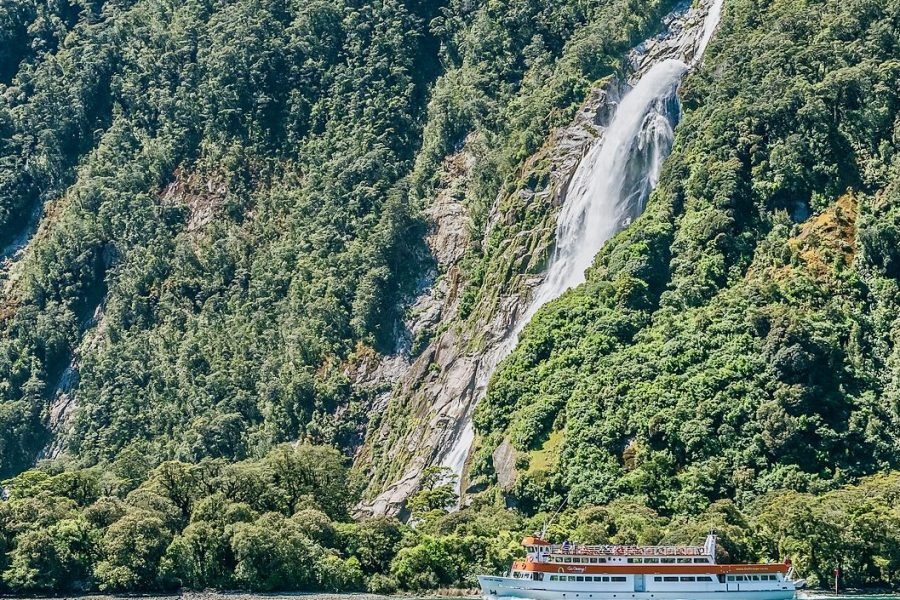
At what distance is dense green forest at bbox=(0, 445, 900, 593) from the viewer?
428 feet

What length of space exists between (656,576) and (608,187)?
7614cm

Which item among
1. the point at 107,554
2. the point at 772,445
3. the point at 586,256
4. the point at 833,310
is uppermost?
the point at 586,256

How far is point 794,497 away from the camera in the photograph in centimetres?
13600

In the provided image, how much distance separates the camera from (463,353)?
188250 millimetres

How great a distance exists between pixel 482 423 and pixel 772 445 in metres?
34.7

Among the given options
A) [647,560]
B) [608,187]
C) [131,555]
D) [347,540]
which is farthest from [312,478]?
[608,187]

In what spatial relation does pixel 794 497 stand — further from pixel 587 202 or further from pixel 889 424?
pixel 587 202

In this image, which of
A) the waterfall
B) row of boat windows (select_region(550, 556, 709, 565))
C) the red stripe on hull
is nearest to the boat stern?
the red stripe on hull

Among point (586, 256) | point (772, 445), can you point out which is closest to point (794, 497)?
point (772, 445)

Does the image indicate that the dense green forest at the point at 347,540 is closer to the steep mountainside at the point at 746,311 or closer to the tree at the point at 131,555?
the tree at the point at 131,555

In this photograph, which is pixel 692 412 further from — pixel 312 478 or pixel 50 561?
pixel 50 561

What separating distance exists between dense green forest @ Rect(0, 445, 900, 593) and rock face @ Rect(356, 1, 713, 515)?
1178 inches

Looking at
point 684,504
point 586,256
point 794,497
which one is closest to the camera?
point 794,497

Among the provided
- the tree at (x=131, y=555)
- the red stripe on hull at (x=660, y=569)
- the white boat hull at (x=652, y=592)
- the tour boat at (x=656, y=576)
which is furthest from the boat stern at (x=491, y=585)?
the tree at (x=131, y=555)
